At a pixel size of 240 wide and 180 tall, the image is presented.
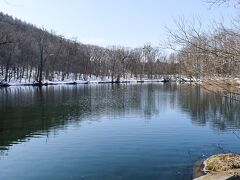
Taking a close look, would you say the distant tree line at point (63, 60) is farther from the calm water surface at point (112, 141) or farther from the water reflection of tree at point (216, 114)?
the calm water surface at point (112, 141)

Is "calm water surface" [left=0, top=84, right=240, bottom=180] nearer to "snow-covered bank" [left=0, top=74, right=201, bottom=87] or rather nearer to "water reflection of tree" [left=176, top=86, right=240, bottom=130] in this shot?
"water reflection of tree" [left=176, top=86, right=240, bottom=130]

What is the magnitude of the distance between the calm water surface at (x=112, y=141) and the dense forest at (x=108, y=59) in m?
3.75

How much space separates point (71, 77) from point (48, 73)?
50.6 feet

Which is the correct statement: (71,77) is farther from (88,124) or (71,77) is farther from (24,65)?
(88,124)

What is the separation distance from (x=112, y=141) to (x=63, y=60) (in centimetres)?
10270

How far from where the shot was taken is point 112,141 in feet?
66.7

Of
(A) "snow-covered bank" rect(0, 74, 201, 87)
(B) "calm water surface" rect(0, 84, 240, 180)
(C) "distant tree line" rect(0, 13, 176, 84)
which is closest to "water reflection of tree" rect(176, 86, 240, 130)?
(B) "calm water surface" rect(0, 84, 240, 180)

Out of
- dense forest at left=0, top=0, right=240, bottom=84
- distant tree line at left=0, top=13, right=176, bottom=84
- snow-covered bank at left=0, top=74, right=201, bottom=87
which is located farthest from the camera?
distant tree line at left=0, top=13, right=176, bottom=84

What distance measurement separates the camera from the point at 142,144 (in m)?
19.5

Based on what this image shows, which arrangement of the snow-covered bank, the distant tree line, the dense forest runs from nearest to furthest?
the dense forest, the snow-covered bank, the distant tree line

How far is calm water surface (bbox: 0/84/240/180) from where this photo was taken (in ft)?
48.1

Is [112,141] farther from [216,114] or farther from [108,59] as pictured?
[108,59]

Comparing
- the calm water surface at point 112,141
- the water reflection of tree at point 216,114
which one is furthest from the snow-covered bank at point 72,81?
the calm water surface at point 112,141

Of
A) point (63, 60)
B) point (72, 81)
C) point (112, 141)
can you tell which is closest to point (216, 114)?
point (112, 141)
